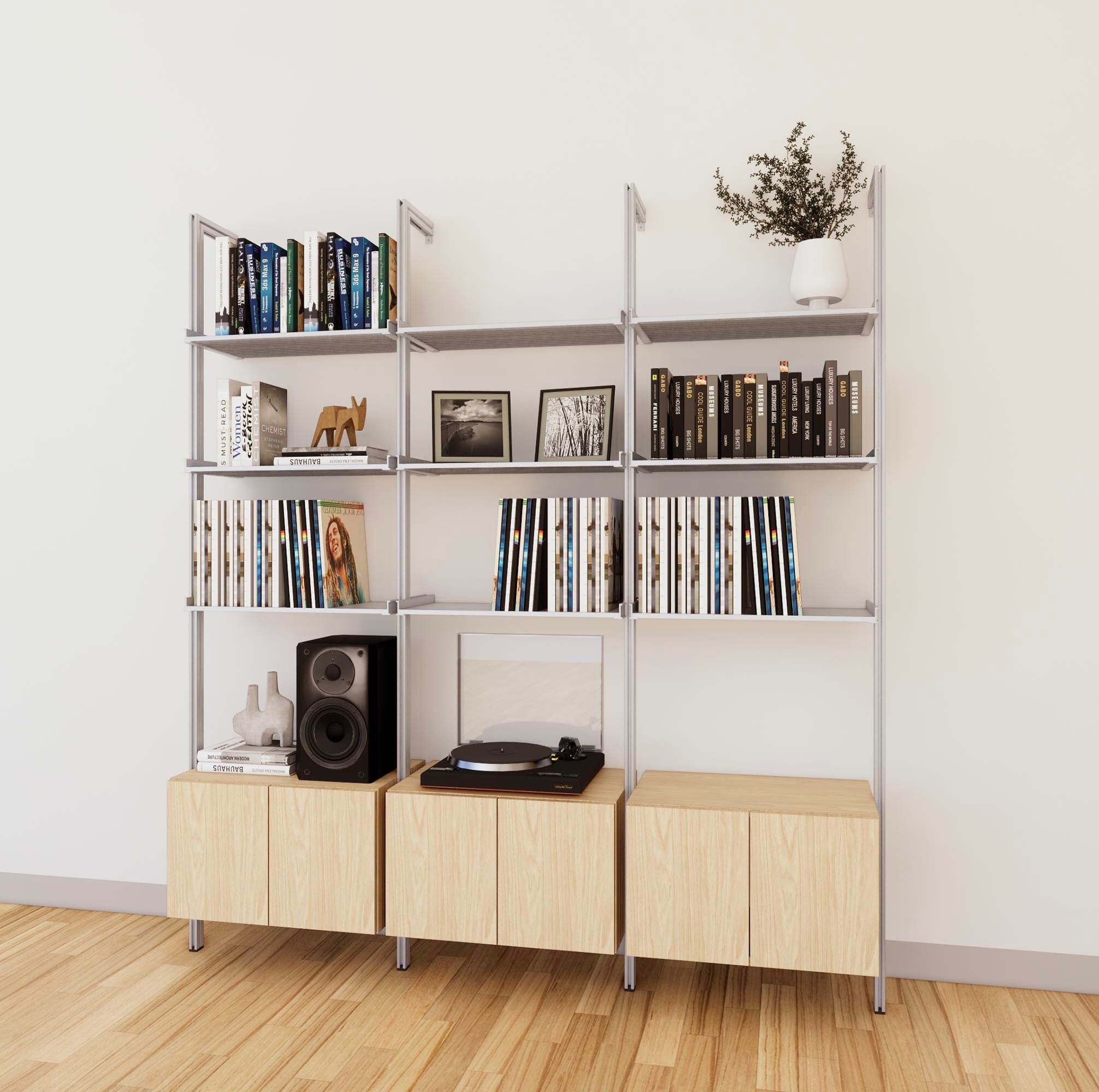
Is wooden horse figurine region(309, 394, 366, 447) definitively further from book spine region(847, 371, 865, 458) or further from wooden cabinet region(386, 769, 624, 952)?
book spine region(847, 371, 865, 458)

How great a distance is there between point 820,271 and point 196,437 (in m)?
1.87

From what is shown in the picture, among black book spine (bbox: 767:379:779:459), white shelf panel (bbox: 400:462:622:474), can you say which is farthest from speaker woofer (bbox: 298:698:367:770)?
black book spine (bbox: 767:379:779:459)

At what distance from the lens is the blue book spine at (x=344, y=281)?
9.21 ft

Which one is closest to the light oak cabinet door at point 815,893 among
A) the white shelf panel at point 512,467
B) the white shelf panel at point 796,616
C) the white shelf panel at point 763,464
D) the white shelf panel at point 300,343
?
the white shelf panel at point 796,616

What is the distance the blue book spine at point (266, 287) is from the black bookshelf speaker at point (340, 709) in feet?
3.14

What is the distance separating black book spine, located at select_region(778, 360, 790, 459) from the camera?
2.56m

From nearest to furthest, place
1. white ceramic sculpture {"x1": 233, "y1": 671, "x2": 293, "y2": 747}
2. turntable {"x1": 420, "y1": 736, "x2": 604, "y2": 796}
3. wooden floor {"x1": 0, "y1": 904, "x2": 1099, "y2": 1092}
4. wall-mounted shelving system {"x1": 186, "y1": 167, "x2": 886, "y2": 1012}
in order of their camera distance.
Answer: wooden floor {"x1": 0, "y1": 904, "x2": 1099, "y2": 1092}, wall-mounted shelving system {"x1": 186, "y1": 167, "x2": 886, "y2": 1012}, turntable {"x1": 420, "y1": 736, "x2": 604, "y2": 796}, white ceramic sculpture {"x1": 233, "y1": 671, "x2": 293, "y2": 747}

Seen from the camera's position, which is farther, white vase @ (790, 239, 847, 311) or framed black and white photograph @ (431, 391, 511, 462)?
framed black and white photograph @ (431, 391, 511, 462)

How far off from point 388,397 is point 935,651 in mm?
1816

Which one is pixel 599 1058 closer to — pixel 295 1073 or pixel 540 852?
pixel 540 852

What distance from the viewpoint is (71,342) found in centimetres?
330

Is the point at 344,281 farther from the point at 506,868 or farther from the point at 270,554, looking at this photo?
the point at 506,868

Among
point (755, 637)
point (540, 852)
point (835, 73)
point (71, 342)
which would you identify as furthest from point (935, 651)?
point (71, 342)

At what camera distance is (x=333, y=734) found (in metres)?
2.83
